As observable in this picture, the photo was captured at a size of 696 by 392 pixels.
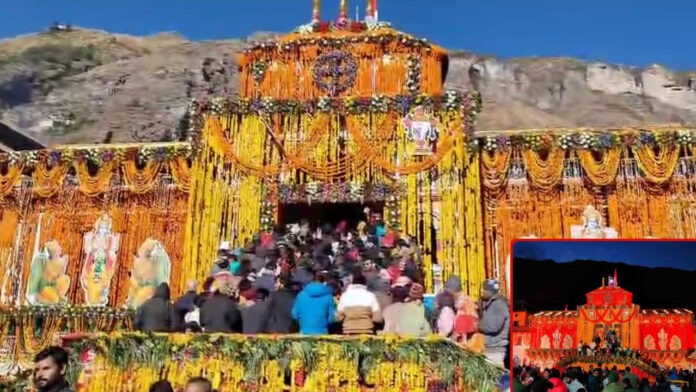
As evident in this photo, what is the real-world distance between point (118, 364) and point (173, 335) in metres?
0.74

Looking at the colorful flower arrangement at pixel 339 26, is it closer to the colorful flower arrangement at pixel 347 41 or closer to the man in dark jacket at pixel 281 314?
the colorful flower arrangement at pixel 347 41

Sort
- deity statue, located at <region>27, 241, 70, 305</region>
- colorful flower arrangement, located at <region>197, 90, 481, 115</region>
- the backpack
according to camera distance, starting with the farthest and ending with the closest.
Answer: deity statue, located at <region>27, 241, 70, 305</region> → colorful flower arrangement, located at <region>197, 90, 481, 115</region> → the backpack

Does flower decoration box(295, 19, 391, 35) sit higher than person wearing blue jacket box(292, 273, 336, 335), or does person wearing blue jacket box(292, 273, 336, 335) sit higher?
flower decoration box(295, 19, 391, 35)

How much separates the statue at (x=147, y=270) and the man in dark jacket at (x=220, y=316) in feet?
25.9

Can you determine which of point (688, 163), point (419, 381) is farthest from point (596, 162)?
point (419, 381)

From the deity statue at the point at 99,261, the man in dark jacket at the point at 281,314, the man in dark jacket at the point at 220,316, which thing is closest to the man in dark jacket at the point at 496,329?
the man in dark jacket at the point at 281,314

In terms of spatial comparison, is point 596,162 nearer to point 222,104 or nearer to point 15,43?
point 222,104

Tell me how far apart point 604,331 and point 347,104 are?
40.7 ft

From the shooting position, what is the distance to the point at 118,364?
28.2ft

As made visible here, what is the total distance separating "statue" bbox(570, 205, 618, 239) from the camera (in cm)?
1577

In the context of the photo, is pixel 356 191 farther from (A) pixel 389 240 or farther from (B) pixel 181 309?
(B) pixel 181 309

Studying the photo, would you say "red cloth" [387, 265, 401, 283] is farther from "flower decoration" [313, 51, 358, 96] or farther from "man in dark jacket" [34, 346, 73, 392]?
"man in dark jacket" [34, 346, 73, 392]

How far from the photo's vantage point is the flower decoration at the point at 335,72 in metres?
17.4

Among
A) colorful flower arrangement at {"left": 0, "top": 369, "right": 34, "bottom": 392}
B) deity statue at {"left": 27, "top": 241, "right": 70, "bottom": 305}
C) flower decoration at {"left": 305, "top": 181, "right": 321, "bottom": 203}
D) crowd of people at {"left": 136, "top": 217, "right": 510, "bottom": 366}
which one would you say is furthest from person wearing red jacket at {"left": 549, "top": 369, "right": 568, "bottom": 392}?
deity statue at {"left": 27, "top": 241, "right": 70, "bottom": 305}
